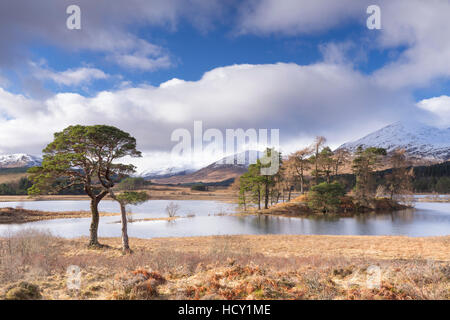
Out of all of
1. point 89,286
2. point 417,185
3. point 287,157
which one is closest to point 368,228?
point 287,157

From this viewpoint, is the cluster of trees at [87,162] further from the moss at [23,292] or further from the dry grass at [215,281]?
the moss at [23,292]

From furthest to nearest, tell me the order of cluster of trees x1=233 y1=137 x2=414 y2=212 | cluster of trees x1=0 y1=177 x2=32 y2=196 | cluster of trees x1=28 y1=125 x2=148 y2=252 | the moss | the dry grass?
cluster of trees x1=0 y1=177 x2=32 y2=196
cluster of trees x1=233 y1=137 x2=414 y2=212
cluster of trees x1=28 y1=125 x2=148 y2=252
the dry grass
the moss

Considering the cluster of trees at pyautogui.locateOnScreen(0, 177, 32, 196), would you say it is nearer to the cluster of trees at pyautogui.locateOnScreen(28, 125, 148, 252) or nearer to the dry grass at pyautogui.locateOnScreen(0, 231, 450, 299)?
the cluster of trees at pyautogui.locateOnScreen(28, 125, 148, 252)

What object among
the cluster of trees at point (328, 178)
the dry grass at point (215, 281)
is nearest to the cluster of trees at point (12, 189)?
the cluster of trees at point (328, 178)

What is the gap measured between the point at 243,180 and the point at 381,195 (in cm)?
3475

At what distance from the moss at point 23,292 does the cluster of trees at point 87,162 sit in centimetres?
1017

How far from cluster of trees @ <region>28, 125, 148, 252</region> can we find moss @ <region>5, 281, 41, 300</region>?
1017cm

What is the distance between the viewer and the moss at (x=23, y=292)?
6213mm

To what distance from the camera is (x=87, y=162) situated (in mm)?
17125

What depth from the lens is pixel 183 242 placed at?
21.6 meters

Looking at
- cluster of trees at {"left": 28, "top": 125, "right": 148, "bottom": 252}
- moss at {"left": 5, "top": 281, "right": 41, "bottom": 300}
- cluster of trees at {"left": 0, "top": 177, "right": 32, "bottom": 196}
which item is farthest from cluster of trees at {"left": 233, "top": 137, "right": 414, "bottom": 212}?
cluster of trees at {"left": 0, "top": 177, "right": 32, "bottom": 196}

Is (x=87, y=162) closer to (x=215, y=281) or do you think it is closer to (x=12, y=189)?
(x=215, y=281)

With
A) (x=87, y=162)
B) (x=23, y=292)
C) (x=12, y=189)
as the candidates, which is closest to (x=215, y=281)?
(x=23, y=292)

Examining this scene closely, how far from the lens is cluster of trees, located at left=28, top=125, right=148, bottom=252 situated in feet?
52.4
